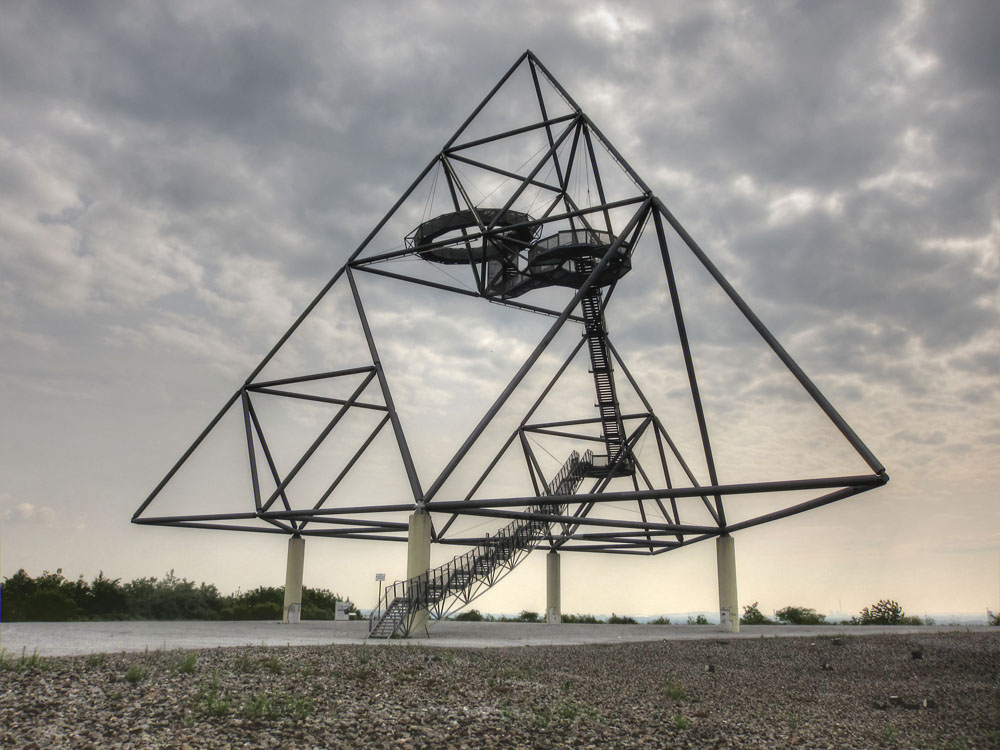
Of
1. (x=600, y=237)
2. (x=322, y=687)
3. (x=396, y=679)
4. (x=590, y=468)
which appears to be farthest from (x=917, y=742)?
(x=590, y=468)

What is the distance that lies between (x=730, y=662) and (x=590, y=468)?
1474 centimetres

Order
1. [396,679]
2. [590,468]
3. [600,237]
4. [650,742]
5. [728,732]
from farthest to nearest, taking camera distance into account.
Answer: [590,468] < [600,237] < [396,679] < [728,732] < [650,742]

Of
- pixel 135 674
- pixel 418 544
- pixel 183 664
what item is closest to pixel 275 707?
pixel 135 674

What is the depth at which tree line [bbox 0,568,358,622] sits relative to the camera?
121 ft

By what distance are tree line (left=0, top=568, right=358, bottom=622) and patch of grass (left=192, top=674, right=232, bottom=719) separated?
2887cm

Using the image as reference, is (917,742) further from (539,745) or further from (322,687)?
(322,687)

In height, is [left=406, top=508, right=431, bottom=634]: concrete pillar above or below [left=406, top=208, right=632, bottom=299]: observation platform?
below

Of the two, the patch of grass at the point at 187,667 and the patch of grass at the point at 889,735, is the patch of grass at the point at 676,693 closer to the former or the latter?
the patch of grass at the point at 889,735

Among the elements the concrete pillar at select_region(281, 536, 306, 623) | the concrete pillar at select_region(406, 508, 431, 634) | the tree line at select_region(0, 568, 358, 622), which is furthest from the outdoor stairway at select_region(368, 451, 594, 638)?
the tree line at select_region(0, 568, 358, 622)

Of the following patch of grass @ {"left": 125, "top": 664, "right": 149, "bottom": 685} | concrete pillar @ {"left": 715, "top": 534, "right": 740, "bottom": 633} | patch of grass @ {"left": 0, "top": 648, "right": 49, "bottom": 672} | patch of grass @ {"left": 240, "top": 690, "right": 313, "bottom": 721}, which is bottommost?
patch of grass @ {"left": 240, "top": 690, "right": 313, "bottom": 721}

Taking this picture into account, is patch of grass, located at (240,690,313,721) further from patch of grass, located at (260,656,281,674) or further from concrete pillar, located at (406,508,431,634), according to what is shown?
concrete pillar, located at (406,508,431,634)

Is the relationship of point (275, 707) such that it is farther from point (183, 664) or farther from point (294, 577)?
point (294, 577)

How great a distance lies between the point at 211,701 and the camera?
9359 millimetres

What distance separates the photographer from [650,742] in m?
9.71
